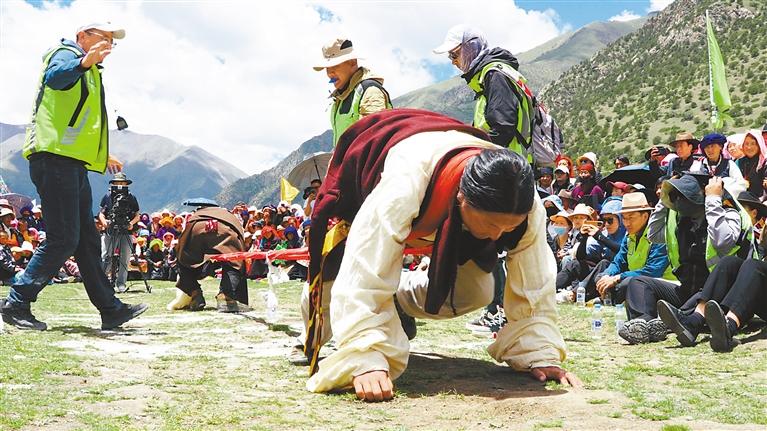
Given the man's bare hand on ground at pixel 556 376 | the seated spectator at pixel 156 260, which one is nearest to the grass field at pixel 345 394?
the man's bare hand on ground at pixel 556 376

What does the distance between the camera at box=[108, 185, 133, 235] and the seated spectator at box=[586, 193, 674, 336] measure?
25.0 ft

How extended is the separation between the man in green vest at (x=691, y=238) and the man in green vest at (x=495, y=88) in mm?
1184

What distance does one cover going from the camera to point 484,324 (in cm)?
605

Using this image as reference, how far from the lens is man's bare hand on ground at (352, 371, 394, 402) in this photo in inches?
130

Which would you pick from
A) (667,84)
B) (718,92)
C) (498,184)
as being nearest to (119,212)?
(498,184)

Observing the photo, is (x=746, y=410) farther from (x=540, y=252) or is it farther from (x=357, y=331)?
(x=357, y=331)

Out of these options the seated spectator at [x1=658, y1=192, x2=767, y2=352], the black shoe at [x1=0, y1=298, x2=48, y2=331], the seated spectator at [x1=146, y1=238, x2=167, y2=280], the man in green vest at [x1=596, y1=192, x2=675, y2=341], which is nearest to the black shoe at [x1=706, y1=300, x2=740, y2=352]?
the seated spectator at [x1=658, y1=192, x2=767, y2=352]

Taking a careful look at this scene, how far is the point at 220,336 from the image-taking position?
5.79m

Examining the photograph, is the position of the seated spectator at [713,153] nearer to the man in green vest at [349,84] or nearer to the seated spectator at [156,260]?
the man in green vest at [349,84]

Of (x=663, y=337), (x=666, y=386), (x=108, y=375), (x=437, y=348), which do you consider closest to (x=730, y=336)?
(x=663, y=337)

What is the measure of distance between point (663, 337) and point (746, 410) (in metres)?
2.46

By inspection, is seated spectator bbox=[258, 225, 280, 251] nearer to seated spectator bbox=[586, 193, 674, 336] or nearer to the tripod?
the tripod

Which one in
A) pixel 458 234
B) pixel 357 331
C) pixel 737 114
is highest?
pixel 737 114

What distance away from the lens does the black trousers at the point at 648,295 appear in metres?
5.81
